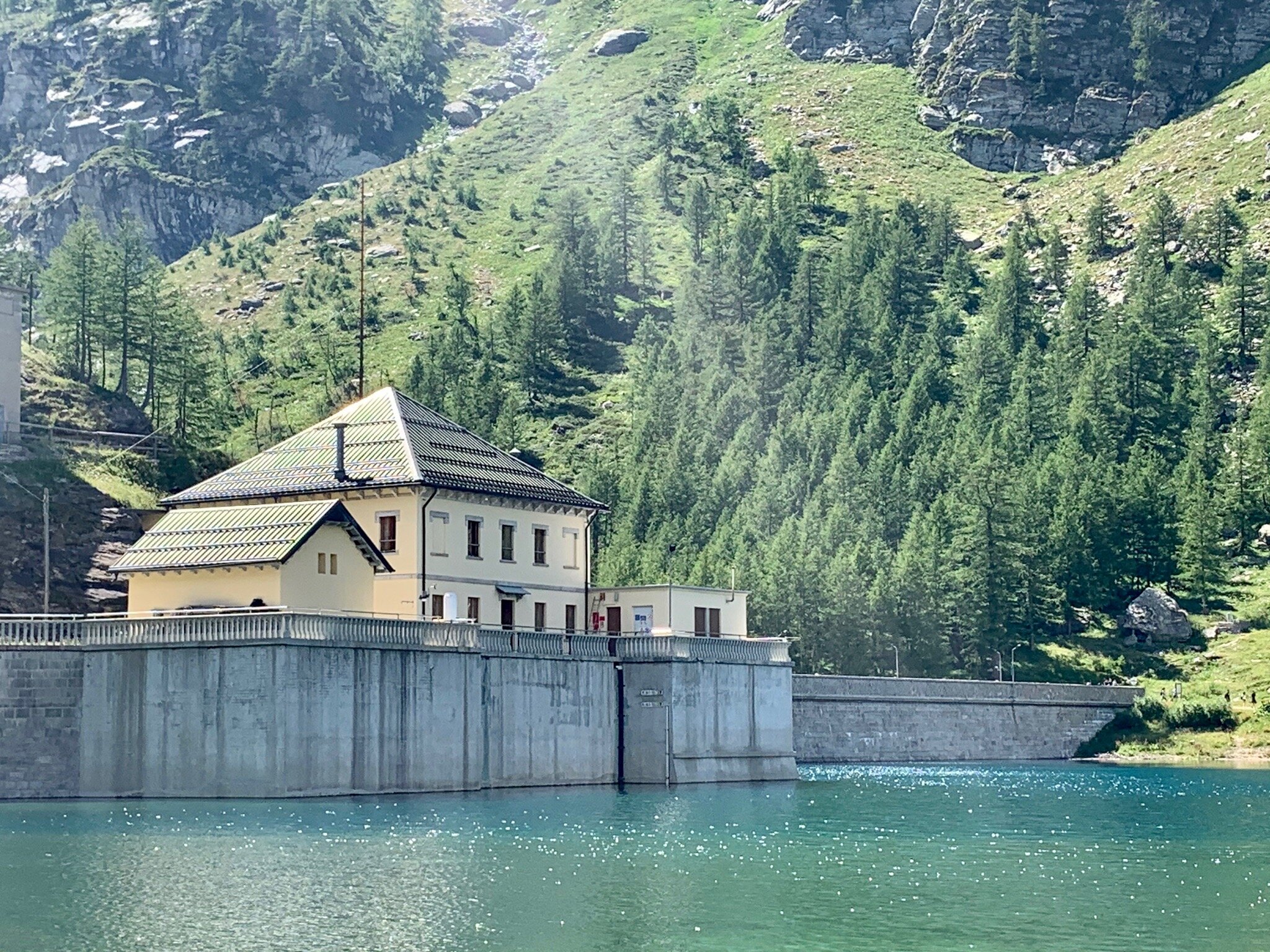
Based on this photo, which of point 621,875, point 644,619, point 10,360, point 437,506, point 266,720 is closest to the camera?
point 621,875

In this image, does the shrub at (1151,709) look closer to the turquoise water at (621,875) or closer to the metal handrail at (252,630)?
the turquoise water at (621,875)

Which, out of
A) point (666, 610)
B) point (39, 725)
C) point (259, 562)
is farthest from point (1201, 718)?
point (39, 725)

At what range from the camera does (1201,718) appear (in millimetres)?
124375

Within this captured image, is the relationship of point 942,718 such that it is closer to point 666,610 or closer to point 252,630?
point 666,610

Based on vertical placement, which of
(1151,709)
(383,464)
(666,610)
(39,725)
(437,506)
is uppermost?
(383,464)

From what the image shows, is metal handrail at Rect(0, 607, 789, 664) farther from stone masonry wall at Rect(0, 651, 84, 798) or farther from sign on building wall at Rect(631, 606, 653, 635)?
sign on building wall at Rect(631, 606, 653, 635)

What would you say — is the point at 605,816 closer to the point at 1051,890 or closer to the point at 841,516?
the point at 1051,890

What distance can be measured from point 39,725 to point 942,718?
56.4 meters

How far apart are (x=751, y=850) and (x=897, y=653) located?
70840mm

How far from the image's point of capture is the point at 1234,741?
12212 centimetres

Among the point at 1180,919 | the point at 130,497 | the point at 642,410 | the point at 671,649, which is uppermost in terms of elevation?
the point at 642,410

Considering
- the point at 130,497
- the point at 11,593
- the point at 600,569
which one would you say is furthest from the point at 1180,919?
the point at 600,569

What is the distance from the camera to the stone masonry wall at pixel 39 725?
6869 cm

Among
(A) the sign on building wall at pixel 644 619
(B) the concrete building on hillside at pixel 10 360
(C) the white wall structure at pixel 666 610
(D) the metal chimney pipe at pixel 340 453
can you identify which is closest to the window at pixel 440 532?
(D) the metal chimney pipe at pixel 340 453
